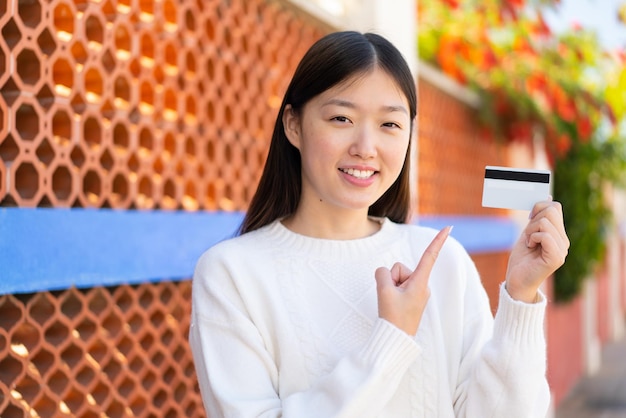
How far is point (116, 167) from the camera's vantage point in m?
2.86

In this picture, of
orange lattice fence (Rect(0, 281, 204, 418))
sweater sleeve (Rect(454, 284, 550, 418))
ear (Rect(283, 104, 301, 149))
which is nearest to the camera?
sweater sleeve (Rect(454, 284, 550, 418))

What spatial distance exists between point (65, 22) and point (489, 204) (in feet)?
4.71

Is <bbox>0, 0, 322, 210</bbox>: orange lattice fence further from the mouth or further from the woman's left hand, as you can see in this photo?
the woman's left hand

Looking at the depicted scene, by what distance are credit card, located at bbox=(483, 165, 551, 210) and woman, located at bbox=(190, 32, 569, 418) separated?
39 mm

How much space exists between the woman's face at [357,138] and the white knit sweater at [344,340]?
0.66 feet

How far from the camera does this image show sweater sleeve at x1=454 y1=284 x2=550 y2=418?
1886mm

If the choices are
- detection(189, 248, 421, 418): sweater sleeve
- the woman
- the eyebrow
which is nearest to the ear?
the woman

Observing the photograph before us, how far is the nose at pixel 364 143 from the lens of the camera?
1901mm

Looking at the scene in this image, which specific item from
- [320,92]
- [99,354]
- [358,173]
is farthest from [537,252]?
[99,354]

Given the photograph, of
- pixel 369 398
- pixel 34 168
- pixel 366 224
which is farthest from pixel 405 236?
pixel 34 168

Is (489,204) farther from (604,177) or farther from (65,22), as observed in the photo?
(604,177)

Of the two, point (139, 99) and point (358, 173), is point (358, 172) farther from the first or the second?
point (139, 99)

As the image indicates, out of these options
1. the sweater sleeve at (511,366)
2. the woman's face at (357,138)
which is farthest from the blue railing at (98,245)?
the sweater sleeve at (511,366)

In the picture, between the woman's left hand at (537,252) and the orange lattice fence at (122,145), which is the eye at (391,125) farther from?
the orange lattice fence at (122,145)
